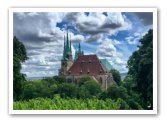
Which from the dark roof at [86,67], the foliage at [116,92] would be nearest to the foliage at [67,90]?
the dark roof at [86,67]

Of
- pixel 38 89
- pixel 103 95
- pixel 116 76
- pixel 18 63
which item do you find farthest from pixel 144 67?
pixel 18 63

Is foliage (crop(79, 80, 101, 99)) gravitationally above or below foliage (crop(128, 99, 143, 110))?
above

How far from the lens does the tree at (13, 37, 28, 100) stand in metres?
5.74

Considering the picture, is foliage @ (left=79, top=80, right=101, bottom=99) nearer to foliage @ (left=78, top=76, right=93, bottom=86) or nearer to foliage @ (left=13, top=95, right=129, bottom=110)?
foliage @ (left=78, top=76, right=93, bottom=86)

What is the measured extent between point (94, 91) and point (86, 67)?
2.96 feet

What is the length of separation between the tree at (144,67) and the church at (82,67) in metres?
0.78

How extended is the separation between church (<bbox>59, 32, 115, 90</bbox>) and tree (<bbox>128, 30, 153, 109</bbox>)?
Result: 0.78 meters

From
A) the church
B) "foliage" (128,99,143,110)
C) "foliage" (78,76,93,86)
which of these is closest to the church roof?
the church

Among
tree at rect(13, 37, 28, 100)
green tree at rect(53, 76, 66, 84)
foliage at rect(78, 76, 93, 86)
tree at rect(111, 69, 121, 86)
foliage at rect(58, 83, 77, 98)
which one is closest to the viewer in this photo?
tree at rect(13, 37, 28, 100)

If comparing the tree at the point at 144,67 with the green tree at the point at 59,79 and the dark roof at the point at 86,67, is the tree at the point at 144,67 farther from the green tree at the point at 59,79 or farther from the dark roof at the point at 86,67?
the green tree at the point at 59,79

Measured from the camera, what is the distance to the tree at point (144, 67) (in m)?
5.50

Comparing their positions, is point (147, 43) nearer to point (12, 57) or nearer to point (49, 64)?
point (49, 64)
